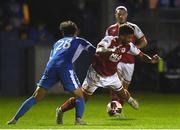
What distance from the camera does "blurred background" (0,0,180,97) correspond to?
23.6 metres

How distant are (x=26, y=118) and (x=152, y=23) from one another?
11362 mm

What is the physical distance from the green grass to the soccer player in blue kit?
1.10 ft

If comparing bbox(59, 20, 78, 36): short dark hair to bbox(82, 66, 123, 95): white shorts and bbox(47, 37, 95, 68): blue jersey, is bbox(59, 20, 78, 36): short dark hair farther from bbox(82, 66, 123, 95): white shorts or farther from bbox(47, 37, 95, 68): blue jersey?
bbox(82, 66, 123, 95): white shorts

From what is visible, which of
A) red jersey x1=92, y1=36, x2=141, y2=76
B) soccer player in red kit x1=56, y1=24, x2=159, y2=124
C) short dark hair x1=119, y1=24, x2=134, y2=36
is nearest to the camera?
short dark hair x1=119, y1=24, x2=134, y2=36

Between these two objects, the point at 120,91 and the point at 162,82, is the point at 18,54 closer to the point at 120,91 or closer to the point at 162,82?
the point at 162,82

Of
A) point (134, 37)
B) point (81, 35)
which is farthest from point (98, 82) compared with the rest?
point (81, 35)

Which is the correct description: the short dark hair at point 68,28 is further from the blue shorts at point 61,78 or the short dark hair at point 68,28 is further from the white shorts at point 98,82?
the white shorts at point 98,82

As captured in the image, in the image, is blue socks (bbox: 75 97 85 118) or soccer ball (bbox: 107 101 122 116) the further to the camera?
soccer ball (bbox: 107 101 122 116)

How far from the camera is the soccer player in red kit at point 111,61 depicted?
13492mm

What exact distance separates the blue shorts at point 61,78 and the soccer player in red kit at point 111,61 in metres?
0.53

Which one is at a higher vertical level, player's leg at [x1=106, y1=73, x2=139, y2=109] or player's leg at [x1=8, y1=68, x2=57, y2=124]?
player's leg at [x1=8, y1=68, x2=57, y2=124]

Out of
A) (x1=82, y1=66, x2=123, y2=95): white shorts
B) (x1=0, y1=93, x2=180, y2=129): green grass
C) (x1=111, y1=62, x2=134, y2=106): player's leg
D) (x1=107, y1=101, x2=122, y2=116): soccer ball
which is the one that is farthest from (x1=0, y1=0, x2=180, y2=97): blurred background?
(x1=82, y1=66, x2=123, y2=95): white shorts

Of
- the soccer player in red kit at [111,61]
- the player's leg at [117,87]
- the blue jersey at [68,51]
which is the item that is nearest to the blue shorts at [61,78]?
the blue jersey at [68,51]

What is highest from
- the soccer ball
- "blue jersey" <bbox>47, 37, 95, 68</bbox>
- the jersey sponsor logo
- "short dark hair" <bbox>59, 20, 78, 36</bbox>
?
"short dark hair" <bbox>59, 20, 78, 36</bbox>
